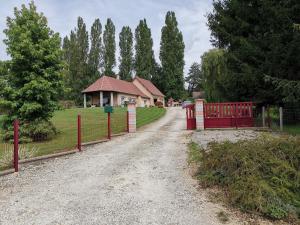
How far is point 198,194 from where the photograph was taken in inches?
205

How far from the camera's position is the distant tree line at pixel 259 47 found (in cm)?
1359

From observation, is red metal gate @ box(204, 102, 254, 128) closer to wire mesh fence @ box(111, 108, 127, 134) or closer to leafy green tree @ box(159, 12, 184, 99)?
wire mesh fence @ box(111, 108, 127, 134)

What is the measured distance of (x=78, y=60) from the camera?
165ft

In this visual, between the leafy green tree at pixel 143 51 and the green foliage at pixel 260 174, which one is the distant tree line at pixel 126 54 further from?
the green foliage at pixel 260 174

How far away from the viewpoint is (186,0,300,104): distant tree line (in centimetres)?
1359

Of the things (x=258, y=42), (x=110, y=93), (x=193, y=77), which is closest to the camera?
(x=258, y=42)

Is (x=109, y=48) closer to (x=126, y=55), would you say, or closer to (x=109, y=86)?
(x=126, y=55)

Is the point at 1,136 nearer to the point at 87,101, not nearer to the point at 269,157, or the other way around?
the point at 269,157

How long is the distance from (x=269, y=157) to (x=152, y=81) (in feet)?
177

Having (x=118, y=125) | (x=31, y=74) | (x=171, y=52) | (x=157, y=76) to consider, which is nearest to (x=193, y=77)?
(x=157, y=76)

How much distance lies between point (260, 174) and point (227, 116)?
11.9 metres

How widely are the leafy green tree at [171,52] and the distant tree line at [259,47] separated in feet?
111

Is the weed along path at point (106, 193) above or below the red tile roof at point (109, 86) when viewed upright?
below

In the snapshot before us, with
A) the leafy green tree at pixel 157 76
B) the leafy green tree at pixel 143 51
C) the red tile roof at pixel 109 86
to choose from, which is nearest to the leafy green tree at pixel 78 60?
the red tile roof at pixel 109 86
